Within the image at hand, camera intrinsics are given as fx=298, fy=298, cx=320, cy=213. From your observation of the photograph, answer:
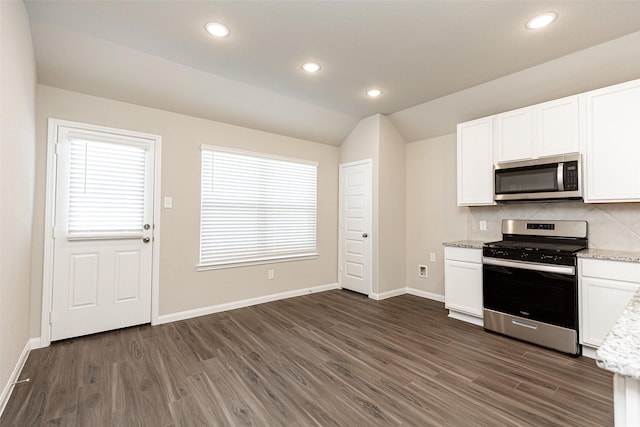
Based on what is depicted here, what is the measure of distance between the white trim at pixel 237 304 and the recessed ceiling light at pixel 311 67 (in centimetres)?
293

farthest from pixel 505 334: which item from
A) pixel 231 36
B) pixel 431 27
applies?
pixel 231 36

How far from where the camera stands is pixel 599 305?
2504mm

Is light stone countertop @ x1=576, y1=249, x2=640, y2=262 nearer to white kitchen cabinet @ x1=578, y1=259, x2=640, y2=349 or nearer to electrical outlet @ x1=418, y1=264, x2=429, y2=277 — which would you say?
white kitchen cabinet @ x1=578, y1=259, x2=640, y2=349

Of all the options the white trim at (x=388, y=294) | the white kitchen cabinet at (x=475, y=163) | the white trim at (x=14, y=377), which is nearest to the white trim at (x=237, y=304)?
the white trim at (x=388, y=294)

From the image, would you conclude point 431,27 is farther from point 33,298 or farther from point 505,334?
point 33,298

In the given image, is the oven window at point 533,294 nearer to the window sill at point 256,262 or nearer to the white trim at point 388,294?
the white trim at point 388,294

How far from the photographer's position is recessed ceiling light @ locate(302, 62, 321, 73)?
2.97 m

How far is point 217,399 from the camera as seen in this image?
2.00m

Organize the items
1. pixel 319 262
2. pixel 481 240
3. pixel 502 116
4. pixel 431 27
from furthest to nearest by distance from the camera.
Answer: pixel 319 262 < pixel 481 240 < pixel 502 116 < pixel 431 27

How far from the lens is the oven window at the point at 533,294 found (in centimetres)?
261

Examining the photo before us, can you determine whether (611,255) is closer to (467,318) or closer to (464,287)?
(464,287)

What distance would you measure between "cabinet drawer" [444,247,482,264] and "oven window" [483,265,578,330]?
0.15 meters

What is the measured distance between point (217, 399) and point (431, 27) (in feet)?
10.4

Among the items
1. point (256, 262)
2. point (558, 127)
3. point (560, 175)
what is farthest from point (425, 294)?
point (558, 127)
